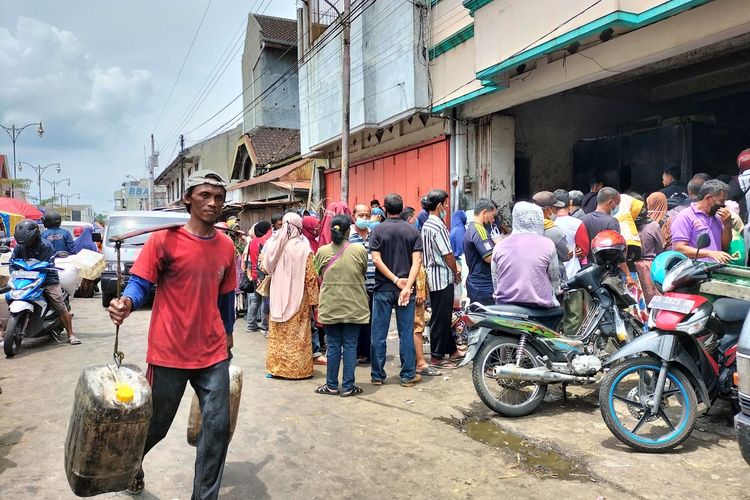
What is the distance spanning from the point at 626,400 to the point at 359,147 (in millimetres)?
13408

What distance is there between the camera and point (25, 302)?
7.00 m

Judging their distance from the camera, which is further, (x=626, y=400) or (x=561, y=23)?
(x=561, y=23)

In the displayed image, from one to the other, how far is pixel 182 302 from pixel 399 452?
1962 mm

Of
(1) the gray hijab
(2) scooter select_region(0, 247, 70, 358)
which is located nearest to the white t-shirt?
(1) the gray hijab

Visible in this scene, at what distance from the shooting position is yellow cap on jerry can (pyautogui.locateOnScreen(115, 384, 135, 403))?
2627mm

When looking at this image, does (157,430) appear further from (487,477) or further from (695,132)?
(695,132)

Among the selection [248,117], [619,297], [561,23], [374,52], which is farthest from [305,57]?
[248,117]

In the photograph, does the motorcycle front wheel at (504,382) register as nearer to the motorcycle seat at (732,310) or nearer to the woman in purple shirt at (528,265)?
the woman in purple shirt at (528,265)

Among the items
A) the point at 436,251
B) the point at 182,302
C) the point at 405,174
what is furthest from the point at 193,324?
the point at 405,174

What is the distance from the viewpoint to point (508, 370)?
4484 millimetres

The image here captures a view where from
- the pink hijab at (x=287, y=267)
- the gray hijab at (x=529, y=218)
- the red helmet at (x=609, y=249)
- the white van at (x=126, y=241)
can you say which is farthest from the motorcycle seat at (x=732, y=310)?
the white van at (x=126, y=241)

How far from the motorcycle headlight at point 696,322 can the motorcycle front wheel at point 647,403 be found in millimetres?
280

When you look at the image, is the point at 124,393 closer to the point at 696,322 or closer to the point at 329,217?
the point at 696,322

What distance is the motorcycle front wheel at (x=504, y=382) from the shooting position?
4.62 m
